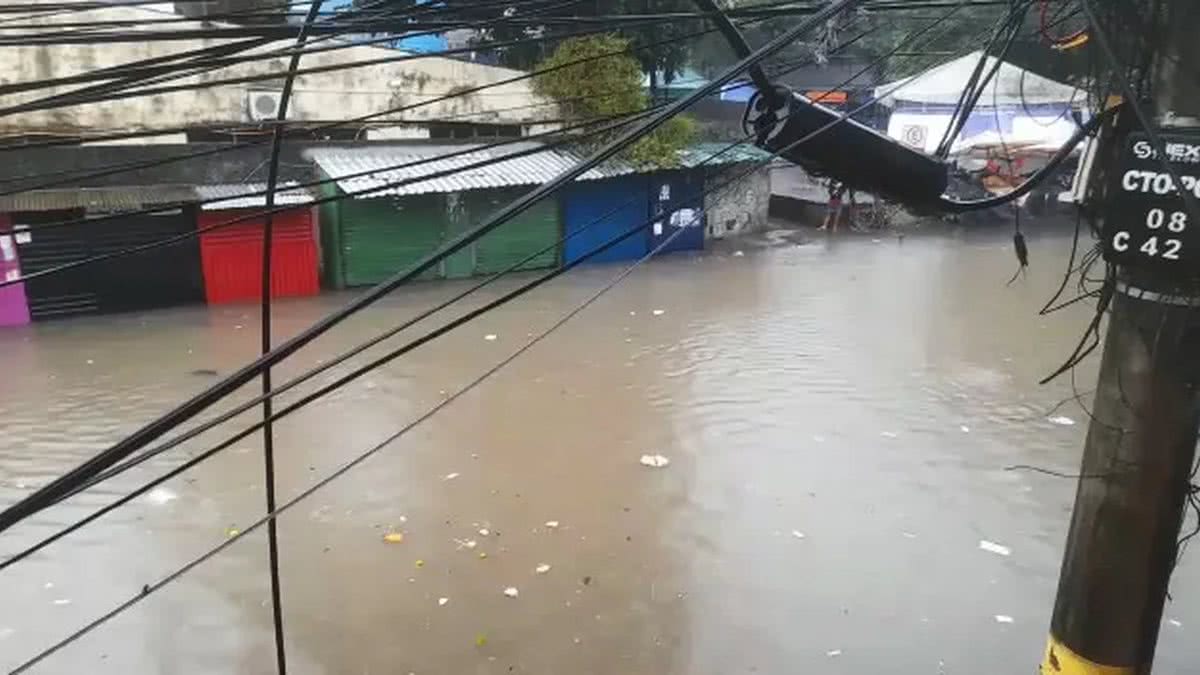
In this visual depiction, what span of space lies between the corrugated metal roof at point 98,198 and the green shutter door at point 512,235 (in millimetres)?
4611

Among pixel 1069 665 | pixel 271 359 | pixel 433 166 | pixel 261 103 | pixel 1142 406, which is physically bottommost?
pixel 1069 665

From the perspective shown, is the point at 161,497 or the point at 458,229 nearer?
the point at 161,497

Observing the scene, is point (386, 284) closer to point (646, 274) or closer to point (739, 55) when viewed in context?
A: point (739, 55)

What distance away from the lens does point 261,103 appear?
14.0 meters

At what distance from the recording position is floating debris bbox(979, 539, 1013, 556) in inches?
280

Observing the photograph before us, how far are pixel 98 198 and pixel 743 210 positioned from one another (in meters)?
11.8

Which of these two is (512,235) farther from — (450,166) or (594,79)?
(594,79)

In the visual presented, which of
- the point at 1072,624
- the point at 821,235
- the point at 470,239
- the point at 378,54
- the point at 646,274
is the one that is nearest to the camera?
the point at 470,239

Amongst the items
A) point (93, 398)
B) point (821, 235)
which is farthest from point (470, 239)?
point (821, 235)

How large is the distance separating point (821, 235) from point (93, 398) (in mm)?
13845

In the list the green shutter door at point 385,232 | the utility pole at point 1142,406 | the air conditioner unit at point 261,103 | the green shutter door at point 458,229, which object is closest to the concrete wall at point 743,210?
the green shutter door at point 458,229

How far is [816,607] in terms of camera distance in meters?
6.41

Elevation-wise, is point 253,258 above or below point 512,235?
below

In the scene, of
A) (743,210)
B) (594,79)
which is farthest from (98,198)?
(743,210)
